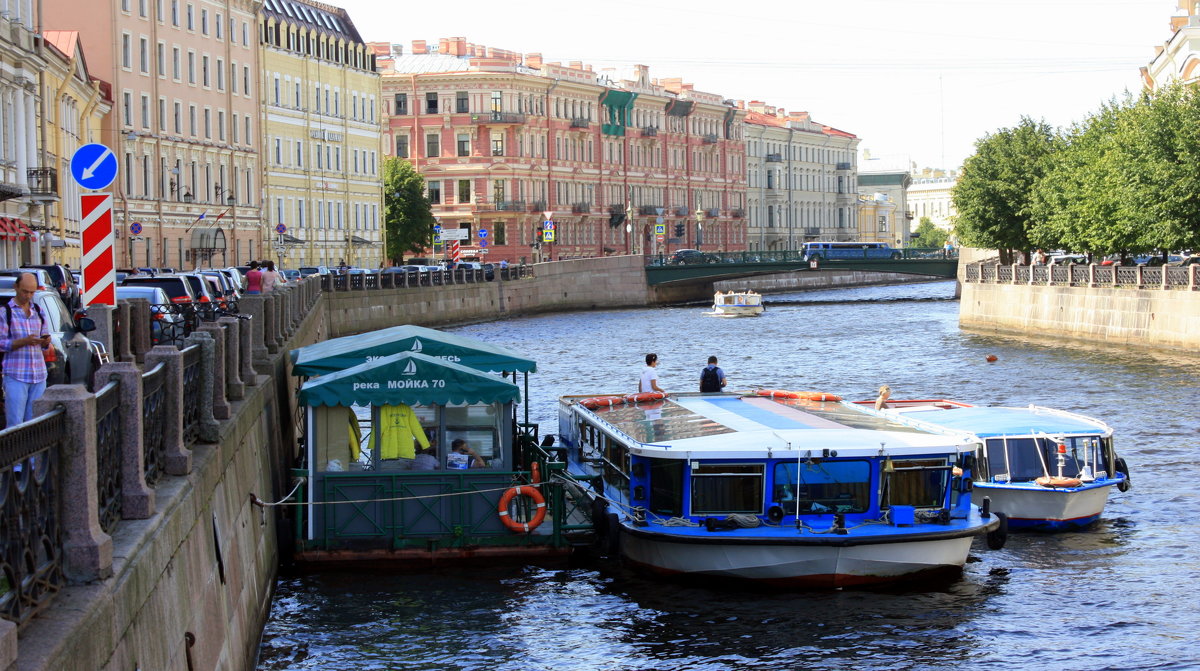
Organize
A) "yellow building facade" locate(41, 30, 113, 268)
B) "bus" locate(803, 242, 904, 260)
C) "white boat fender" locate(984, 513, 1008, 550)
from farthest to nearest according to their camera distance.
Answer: "bus" locate(803, 242, 904, 260) → "yellow building facade" locate(41, 30, 113, 268) → "white boat fender" locate(984, 513, 1008, 550)

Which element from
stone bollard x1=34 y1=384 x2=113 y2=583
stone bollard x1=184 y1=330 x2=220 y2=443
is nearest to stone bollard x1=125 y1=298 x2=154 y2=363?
stone bollard x1=184 y1=330 x2=220 y2=443

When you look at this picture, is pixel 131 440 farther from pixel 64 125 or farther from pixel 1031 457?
pixel 64 125

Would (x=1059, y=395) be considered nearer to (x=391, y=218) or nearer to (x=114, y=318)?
(x=114, y=318)

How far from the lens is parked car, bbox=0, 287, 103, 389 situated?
13.4m

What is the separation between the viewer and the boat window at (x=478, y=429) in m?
16.3

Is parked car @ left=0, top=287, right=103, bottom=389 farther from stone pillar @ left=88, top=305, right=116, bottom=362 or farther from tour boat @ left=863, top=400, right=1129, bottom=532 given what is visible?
tour boat @ left=863, top=400, right=1129, bottom=532

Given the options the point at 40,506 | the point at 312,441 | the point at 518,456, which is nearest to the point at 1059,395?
the point at 518,456

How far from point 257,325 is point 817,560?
7578 millimetres

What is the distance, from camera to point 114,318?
56.1ft

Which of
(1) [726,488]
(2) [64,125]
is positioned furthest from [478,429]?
(2) [64,125]

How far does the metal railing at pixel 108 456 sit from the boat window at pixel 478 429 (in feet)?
26.4

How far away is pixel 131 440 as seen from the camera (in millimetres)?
8367

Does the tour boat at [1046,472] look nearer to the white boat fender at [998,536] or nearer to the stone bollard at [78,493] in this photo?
the white boat fender at [998,536]

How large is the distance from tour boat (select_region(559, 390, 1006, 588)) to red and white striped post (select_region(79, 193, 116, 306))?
528 cm
